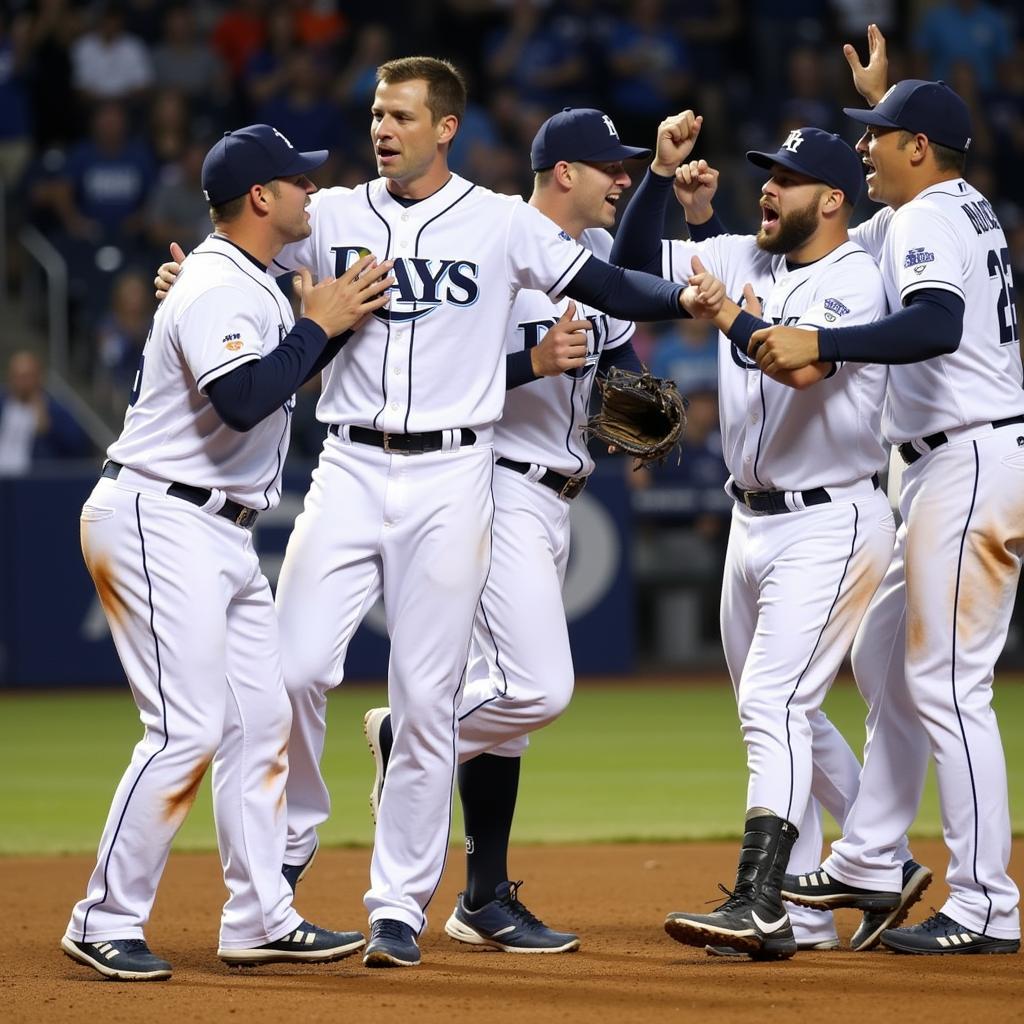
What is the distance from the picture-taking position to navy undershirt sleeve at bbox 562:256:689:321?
4.85m

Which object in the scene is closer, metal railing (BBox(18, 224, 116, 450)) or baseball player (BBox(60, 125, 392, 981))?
baseball player (BBox(60, 125, 392, 981))

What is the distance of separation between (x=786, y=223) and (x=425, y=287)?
3.47 ft

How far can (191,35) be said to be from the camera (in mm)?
15484

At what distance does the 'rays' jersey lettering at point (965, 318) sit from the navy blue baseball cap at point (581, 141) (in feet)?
2.96

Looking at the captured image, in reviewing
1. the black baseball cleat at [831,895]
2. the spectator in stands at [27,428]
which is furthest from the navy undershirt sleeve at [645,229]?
the spectator in stands at [27,428]

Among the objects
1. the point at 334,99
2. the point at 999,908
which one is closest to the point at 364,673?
the point at 334,99

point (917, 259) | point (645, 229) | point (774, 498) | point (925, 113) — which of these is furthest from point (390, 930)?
point (925, 113)

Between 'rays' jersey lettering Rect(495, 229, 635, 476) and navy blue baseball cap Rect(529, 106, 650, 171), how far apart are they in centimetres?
44

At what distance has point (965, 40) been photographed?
1694cm

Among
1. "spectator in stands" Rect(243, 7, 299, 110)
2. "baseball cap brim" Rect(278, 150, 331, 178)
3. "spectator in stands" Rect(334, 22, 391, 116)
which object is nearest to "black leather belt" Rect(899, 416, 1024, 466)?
"baseball cap brim" Rect(278, 150, 331, 178)

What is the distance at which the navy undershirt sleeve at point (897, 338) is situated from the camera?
4.60m

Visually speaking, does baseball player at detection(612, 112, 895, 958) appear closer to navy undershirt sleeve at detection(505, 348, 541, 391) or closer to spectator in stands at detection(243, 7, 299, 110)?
navy undershirt sleeve at detection(505, 348, 541, 391)

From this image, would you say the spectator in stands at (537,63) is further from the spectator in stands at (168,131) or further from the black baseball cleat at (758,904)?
the black baseball cleat at (758,904)

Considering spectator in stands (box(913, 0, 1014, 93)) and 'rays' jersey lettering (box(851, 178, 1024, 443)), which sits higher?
spectator in stands (box(913, 0, 1014, 93))
